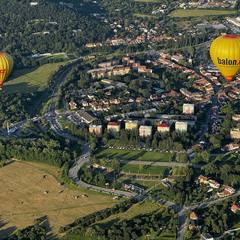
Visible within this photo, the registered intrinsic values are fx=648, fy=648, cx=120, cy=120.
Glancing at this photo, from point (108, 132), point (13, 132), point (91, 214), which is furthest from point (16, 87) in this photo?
point (91, 214)

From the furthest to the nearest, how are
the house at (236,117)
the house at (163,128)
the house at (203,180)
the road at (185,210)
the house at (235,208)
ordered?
1. the house at (236,117)
2. the house at (163,128)
3. the house at (203,180)
4. the house at (235,208)
5. the road at (185,210)

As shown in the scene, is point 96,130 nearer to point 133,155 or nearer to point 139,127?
Answer: point 139,127

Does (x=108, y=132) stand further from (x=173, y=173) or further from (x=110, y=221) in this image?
(x=110, y=221)

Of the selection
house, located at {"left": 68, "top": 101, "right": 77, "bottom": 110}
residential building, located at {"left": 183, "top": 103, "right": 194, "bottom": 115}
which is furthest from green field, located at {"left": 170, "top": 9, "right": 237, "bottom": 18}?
residential building, located at {"left": 183, "top": 103, "right": 194, "bottom": 115}

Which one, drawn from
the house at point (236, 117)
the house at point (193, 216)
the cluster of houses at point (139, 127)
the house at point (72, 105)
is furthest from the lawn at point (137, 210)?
the house at point (72, 105)

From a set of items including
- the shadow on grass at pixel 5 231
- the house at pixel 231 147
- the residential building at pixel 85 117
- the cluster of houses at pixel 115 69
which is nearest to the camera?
the shadow on grass at pixel 5 231

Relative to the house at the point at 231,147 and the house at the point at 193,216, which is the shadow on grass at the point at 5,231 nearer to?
the house at the point at 193,216

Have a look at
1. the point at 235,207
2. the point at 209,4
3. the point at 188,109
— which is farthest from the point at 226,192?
the point at 209,4
